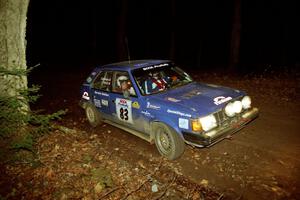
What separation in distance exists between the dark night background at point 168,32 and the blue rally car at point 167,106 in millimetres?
10168

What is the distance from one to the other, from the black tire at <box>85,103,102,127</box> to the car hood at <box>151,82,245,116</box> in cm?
244

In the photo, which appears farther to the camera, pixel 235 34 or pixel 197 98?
pixel 235 34

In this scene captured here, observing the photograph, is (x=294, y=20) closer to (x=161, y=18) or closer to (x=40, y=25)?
(x=161, y=18)

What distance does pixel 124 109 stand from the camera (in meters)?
6.18

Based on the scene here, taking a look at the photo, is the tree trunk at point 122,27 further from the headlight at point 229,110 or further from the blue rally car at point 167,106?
the headlight at point 229,110

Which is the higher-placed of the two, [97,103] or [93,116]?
[97,103]

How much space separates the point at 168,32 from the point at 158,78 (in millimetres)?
29131

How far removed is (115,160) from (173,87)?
6.58ft

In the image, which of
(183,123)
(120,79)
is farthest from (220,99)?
(120,79)

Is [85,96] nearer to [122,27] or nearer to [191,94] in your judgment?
[191,94]

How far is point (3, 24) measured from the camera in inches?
199

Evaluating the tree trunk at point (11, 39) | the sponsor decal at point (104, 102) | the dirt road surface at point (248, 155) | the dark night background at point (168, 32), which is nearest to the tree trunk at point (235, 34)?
the dark night background at point (168, 32)

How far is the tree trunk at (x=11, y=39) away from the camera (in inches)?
199

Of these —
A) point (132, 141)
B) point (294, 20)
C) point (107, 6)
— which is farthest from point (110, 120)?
point (107, 6)
